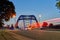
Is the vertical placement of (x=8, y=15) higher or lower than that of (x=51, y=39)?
higher

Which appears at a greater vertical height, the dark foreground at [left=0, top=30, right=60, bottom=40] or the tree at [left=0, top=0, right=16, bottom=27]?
the tree at [left=0, top=0, right=16, bottom=27]

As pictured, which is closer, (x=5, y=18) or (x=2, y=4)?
(x=2, y=4)

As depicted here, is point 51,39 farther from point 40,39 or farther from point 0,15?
point 0,15

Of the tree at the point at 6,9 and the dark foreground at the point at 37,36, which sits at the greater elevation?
the tree at the point at 6,9

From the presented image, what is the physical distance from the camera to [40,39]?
21281mm

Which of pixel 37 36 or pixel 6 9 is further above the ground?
pixel 6 9

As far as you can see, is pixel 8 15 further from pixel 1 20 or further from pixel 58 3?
pixel 58 3

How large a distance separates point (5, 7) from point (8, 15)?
86cm

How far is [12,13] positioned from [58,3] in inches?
182

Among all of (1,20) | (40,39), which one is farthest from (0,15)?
(40,39)

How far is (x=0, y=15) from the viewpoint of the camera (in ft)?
70.7

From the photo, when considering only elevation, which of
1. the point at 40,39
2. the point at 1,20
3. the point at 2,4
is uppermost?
the point at 2,4

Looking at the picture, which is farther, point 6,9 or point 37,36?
point 37,36

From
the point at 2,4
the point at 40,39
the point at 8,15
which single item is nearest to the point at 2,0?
the point at 2,4
